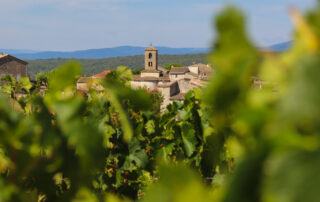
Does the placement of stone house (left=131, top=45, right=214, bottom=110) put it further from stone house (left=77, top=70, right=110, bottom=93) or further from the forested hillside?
the forested hillside

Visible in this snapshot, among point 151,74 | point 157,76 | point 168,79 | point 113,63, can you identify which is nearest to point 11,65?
point 151,74

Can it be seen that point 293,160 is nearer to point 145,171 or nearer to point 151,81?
point 145,171

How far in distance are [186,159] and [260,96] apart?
99.8 inches

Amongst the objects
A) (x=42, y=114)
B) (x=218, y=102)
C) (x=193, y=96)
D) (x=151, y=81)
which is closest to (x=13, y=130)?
(x=42, y=114)

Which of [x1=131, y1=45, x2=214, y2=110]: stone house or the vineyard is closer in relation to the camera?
the vineyard

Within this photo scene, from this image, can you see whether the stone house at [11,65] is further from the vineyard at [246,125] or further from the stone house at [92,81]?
the vineyard at [246,125]

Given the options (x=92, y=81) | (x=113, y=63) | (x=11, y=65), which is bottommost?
(x=113, y=63)

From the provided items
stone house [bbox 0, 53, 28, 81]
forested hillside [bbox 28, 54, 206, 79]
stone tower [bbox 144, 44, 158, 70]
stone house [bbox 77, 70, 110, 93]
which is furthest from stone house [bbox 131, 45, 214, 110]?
forested hillside [bbox 28, 54, 206, 79]

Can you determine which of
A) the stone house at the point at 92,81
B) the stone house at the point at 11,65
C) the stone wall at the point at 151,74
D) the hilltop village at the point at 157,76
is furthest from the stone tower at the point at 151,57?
the stone house at the point at 92,81

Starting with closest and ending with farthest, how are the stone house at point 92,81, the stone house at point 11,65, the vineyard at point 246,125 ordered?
the vineyard at point 246,125
the stone house at point 92,81
the stone house at point 11,65

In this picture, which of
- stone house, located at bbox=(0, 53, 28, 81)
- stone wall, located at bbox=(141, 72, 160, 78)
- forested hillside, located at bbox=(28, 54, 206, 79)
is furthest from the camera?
forested hillside, located at bbox=(28, 54, 206, 79)

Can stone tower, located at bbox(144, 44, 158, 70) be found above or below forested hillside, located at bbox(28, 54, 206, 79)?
above

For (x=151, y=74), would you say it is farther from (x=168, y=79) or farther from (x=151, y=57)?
(x=151, y=57)

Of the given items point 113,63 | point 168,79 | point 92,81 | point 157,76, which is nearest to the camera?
point 92,81
